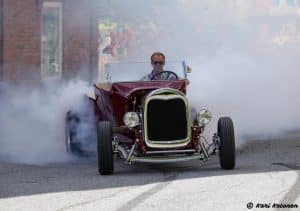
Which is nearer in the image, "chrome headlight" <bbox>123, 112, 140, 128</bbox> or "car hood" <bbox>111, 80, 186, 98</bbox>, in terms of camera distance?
"chrome headlight" <bbox>123, 112, 140, 128</bbox>

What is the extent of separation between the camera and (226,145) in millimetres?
11570

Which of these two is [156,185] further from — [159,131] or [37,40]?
[37,40]

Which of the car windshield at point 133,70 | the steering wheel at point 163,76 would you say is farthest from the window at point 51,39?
the steering wheel at point 163,76

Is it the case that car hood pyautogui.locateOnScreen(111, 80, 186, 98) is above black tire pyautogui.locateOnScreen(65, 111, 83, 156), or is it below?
above

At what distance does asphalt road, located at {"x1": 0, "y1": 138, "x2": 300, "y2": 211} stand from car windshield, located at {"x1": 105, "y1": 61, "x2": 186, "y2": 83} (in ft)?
4.32

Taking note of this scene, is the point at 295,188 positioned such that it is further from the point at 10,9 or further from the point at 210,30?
the point at 10,9

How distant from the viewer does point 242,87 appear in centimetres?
1691

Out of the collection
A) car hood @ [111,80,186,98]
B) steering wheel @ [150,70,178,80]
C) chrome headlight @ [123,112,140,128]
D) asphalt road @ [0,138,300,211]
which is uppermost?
steering wheel @ [150,70,178,80]

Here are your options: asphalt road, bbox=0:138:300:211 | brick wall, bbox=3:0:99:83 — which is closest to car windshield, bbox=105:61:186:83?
asphalt road, bbox=0:138:300:211

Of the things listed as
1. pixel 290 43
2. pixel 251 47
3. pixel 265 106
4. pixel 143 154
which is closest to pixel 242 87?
pixel 265 106

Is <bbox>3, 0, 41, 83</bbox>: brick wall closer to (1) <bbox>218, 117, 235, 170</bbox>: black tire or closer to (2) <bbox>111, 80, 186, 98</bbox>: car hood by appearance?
(2) <bbox>111, 80, 186, 98</bbox>: car hood

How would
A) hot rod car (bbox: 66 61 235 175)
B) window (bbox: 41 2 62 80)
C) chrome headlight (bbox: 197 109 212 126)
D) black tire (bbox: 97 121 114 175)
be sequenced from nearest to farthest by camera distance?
black tire (bbox: 97 121 114 175)
hot rod car (bbox: 66 61 235 175)
chrome headlight (bbox: 197 109 212 126)
window (bbox: 41 2 62 80)

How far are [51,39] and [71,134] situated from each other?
305 inches

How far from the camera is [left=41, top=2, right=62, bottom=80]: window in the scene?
21422 millimetres
